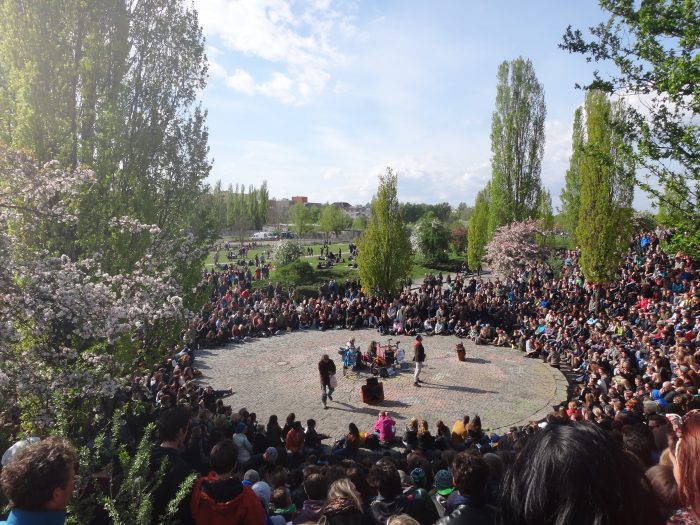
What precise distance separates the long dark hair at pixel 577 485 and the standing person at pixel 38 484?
2642 mm

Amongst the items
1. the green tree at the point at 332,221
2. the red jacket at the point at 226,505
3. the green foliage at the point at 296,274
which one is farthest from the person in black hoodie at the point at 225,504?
the green tree at the point at 332,221

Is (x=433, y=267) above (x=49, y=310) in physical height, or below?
below

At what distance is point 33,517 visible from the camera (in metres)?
2.66

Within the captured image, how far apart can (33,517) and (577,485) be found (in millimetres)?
2990

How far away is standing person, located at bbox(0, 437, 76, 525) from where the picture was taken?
104 inches

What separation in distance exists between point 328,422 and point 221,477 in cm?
863

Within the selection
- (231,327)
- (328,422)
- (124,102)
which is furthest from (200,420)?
(231,327)

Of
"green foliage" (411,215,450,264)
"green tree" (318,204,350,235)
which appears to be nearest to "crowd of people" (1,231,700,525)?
"green foliage" (411,215,450,264)

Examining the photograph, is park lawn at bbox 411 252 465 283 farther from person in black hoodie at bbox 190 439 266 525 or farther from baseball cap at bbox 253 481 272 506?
person in black hoodie at bbox 190 439 266 525

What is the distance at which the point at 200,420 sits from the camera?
9.62 metres

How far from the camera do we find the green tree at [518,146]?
33.9m

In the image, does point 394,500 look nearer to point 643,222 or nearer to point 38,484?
point 38,484

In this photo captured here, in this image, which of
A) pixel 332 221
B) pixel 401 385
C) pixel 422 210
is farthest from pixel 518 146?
pixel 422 210

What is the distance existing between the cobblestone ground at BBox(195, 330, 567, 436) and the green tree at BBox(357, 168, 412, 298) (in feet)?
14.4
